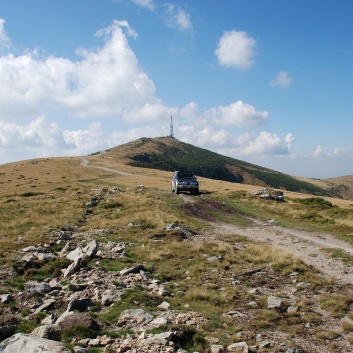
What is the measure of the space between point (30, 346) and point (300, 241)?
17.5 metres

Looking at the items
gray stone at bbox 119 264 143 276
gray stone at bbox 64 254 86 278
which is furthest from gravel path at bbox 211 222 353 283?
gray stone at bbox 64 254 86 278

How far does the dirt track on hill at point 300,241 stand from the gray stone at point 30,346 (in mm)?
11198

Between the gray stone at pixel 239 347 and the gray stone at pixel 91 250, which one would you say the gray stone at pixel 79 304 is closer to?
the gray stone at pixel 239 347

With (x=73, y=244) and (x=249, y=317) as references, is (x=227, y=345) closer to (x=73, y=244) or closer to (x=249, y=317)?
(x=249, y=317)

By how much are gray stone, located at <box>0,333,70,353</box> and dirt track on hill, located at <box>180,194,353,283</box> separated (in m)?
11.2

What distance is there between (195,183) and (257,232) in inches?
755

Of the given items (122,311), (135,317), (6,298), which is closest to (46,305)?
(6,298)

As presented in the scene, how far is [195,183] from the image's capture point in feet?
140

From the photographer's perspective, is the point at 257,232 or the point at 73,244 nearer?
the point at 73,244

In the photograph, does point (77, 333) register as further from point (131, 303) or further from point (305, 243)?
point (305, 243)

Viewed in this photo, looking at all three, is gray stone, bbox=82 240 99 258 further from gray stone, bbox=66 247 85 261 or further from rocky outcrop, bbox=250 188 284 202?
rocky outcrop, bbox=250 188 284 202

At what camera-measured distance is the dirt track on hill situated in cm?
1571

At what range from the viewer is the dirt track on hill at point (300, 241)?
15.7 meters

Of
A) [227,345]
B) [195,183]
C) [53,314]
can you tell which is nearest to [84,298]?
[53,314]
